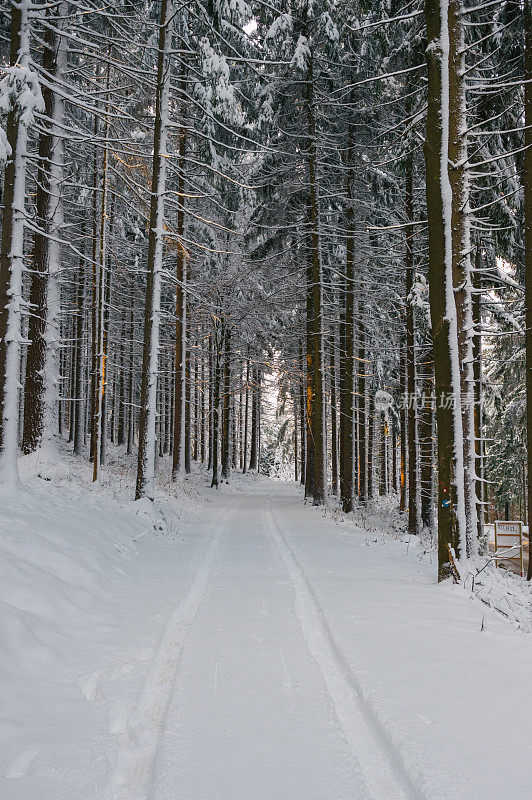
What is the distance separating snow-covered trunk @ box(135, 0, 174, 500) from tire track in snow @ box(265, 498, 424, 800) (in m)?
7.24

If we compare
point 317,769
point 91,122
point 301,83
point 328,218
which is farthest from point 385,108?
point 317,769

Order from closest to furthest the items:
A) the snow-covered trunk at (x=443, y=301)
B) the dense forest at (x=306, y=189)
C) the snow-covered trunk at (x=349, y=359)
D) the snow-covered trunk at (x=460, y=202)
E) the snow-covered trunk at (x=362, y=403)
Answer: the snow-covered trunk at (x=443, y=301), the snow-covered trunk at (x=460, y=202), the dense forest at (x=306, y=189), the snow-covered trunk at (x=349, y=359), the snow-covered trunk at (x=362, y=403)

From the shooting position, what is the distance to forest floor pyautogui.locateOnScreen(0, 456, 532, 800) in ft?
8.81

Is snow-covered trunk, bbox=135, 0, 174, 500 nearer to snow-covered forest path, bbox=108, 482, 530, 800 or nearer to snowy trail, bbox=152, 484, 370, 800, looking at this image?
snow-covered forest path, bbox=108, 482, 530, 800

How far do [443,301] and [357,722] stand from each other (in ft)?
19.2

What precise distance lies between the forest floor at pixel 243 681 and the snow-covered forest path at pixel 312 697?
1 cm

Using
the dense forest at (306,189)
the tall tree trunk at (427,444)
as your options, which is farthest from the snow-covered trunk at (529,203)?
the tall tree trunk at (427,444)

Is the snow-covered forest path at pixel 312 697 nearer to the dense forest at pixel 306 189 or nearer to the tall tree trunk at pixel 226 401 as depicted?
the dense forest at pixel 306 189

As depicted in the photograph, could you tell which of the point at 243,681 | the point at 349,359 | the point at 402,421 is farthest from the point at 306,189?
the point at 243,681

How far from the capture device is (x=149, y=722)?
330cm

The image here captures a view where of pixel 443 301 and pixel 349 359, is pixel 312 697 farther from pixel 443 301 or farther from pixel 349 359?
pixel 349 359

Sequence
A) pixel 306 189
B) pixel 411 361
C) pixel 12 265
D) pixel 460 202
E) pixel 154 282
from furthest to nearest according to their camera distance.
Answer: pixel 306 189, pixel 411 361, pixel 154 282, pixel 12 265, pixel 460 202

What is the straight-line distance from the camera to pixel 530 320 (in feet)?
32.7

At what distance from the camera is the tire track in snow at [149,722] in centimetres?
267
